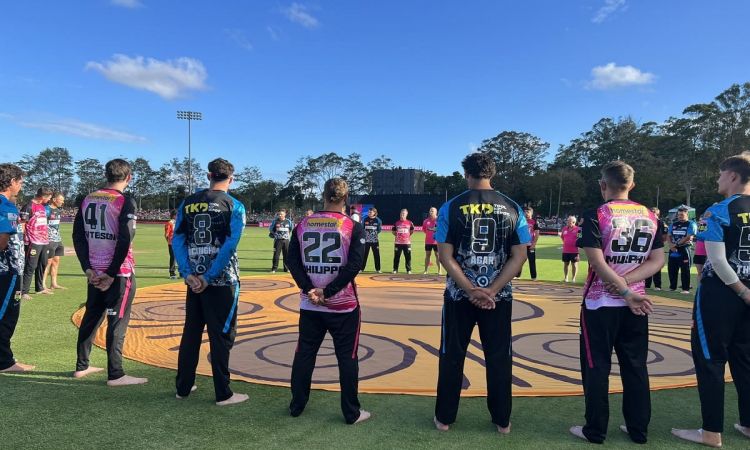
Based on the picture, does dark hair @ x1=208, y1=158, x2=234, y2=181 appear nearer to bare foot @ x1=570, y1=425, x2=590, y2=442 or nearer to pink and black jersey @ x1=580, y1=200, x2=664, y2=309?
pink and black jersey @ x1=580, y1=200, x2=664, y2=309

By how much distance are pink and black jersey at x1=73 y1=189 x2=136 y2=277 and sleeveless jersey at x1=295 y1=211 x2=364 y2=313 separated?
182cm

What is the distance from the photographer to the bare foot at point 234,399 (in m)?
3.96

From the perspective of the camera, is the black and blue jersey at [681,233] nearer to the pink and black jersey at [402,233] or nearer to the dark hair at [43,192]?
the pink and black jersey at [402,233]

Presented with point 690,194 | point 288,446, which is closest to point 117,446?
point 288,446

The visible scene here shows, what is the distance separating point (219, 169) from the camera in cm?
413

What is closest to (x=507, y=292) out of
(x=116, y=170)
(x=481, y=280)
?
(x=481, y=280)

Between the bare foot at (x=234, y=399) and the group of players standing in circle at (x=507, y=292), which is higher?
the group of players standing in circle at (x=507, y=292)

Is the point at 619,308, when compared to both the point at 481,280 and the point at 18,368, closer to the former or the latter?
the point at 481,280

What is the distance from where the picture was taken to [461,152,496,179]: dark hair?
3.65 meters

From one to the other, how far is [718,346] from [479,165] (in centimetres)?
219

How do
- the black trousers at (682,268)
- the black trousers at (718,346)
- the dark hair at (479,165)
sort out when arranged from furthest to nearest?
the black trousers at (682,268) → the dark hair at (479,165) → the black trousers at (718,346)

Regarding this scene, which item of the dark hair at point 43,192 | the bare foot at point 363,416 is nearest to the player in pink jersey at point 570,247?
the bare foot at point 363,416

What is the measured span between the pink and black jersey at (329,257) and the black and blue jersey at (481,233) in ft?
2.37

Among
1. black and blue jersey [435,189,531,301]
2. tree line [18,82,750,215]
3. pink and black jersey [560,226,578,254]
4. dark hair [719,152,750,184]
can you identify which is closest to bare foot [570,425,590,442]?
black and blue jersey [435,189,531,301]
